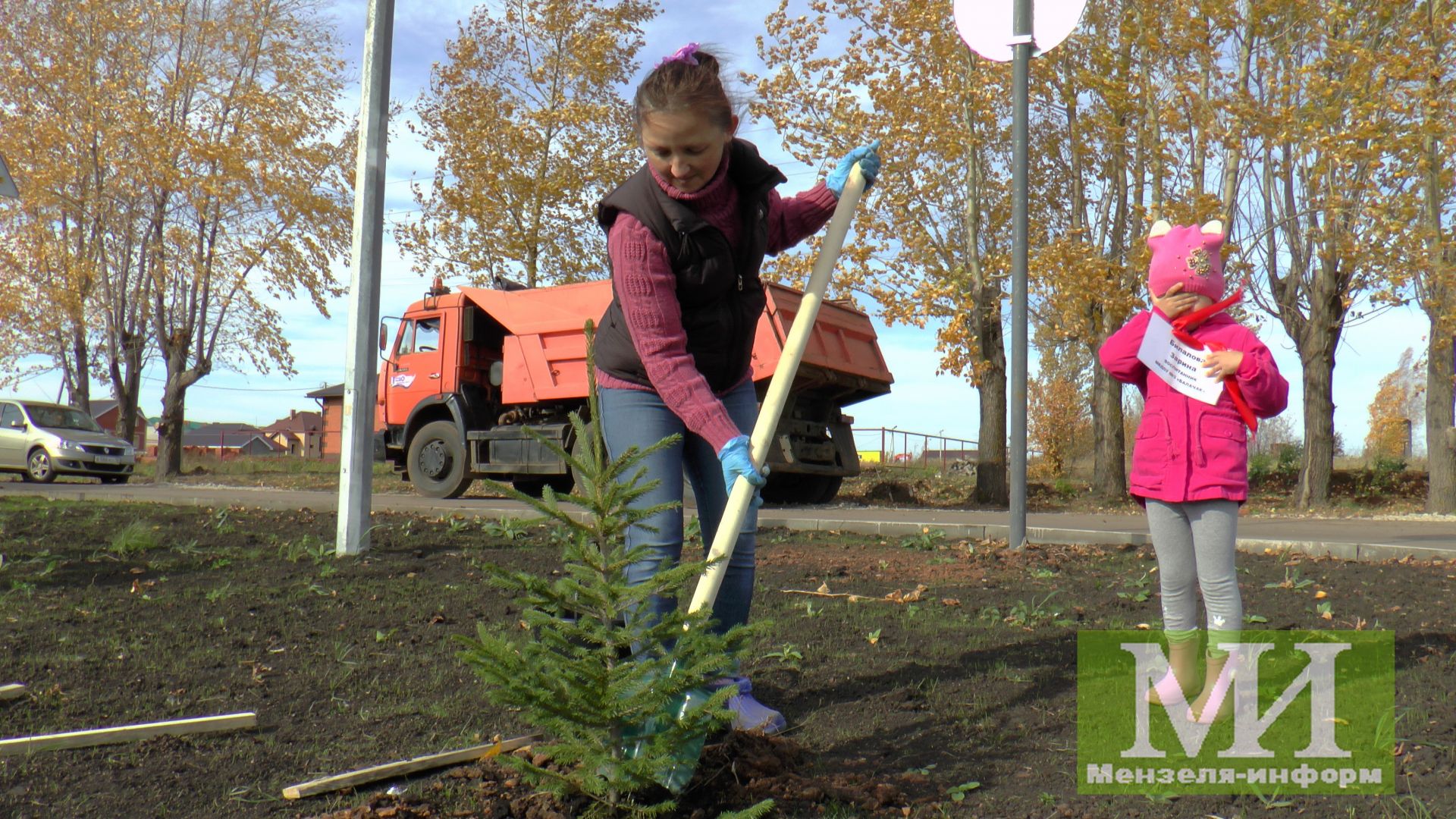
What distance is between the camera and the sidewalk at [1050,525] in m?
6.98

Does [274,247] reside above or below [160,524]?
above

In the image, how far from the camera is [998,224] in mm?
16625

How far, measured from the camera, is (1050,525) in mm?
9789

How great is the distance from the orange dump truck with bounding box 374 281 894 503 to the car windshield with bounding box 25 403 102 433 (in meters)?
9.88

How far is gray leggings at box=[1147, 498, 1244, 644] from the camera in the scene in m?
2.98

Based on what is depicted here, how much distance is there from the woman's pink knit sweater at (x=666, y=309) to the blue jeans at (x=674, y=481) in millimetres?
72

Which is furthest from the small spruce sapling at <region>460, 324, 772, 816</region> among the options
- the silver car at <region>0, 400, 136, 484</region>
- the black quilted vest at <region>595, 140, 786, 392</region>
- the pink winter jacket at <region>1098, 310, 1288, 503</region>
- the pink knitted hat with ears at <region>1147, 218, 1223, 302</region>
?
the silver car at <region>0, 400, 136, 484</region>

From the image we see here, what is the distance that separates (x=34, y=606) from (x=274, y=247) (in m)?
19.4

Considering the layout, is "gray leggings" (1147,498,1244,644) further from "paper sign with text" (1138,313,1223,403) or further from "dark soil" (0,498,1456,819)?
"dark soil" (0,498,1456,819)

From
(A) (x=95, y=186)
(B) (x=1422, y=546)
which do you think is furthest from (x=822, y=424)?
(A) (x=95, y=186)

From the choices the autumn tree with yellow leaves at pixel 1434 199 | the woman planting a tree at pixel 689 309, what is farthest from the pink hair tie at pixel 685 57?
the autumn tree with yellow leaves at pixel 1434 199

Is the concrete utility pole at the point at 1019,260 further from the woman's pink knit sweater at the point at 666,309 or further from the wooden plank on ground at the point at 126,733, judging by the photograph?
the wooden plank on ground at the point at 126,733

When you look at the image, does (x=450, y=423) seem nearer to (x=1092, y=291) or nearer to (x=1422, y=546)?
(x=1092, y=291)

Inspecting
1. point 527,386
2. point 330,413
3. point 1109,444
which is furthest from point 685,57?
Answer: point 330,413
